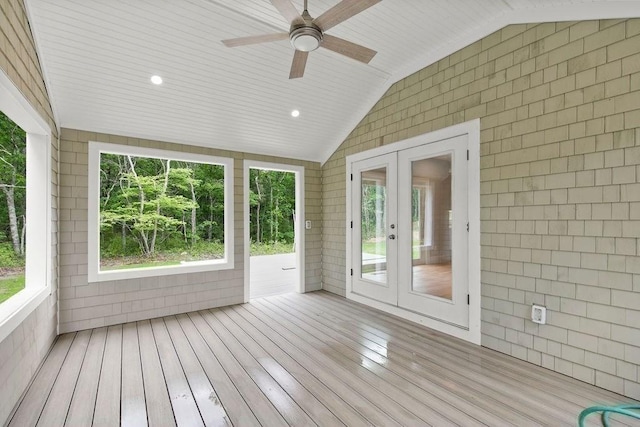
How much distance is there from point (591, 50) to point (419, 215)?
2.15 m

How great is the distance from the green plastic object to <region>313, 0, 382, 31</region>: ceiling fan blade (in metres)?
2.96

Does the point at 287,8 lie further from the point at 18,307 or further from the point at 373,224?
the point at 373,224

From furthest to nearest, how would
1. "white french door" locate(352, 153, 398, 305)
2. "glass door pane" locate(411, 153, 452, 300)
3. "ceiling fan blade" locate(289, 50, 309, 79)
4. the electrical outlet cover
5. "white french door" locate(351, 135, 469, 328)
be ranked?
"white french door" locate(352, 153, 398, 305)
"glass door pane" locate(411, 153, 452, 300)
"white french door" locate(351, 135, 469, 328)
the electrical outlet cover
"ceiling fan blade" locate(289, 50, 309, 79)

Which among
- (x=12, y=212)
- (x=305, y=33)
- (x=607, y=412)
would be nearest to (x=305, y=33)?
(x=305, y=33)

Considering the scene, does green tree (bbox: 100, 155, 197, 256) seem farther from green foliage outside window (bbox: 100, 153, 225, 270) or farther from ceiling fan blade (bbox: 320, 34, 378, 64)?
ceiling fan blade (bbox: 320, 34, 378, 64)

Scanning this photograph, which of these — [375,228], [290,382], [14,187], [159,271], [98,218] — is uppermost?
[14,187]

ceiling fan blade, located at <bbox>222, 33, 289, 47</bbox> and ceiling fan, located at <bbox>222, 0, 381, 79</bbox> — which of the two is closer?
ceiling fan, located at <bbox>222, 0, 381, 79</bbox>

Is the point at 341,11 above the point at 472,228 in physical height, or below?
above

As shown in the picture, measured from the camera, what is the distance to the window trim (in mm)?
3693

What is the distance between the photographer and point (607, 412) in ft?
6.73

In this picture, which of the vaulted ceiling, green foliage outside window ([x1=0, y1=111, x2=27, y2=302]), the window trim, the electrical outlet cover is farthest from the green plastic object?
green foliage outside window ([x1=0, y1=111, x2=27, y2=302])

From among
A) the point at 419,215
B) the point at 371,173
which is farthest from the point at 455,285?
the point at 371,173

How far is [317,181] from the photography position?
5.64 metres

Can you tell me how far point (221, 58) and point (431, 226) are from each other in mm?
3076
